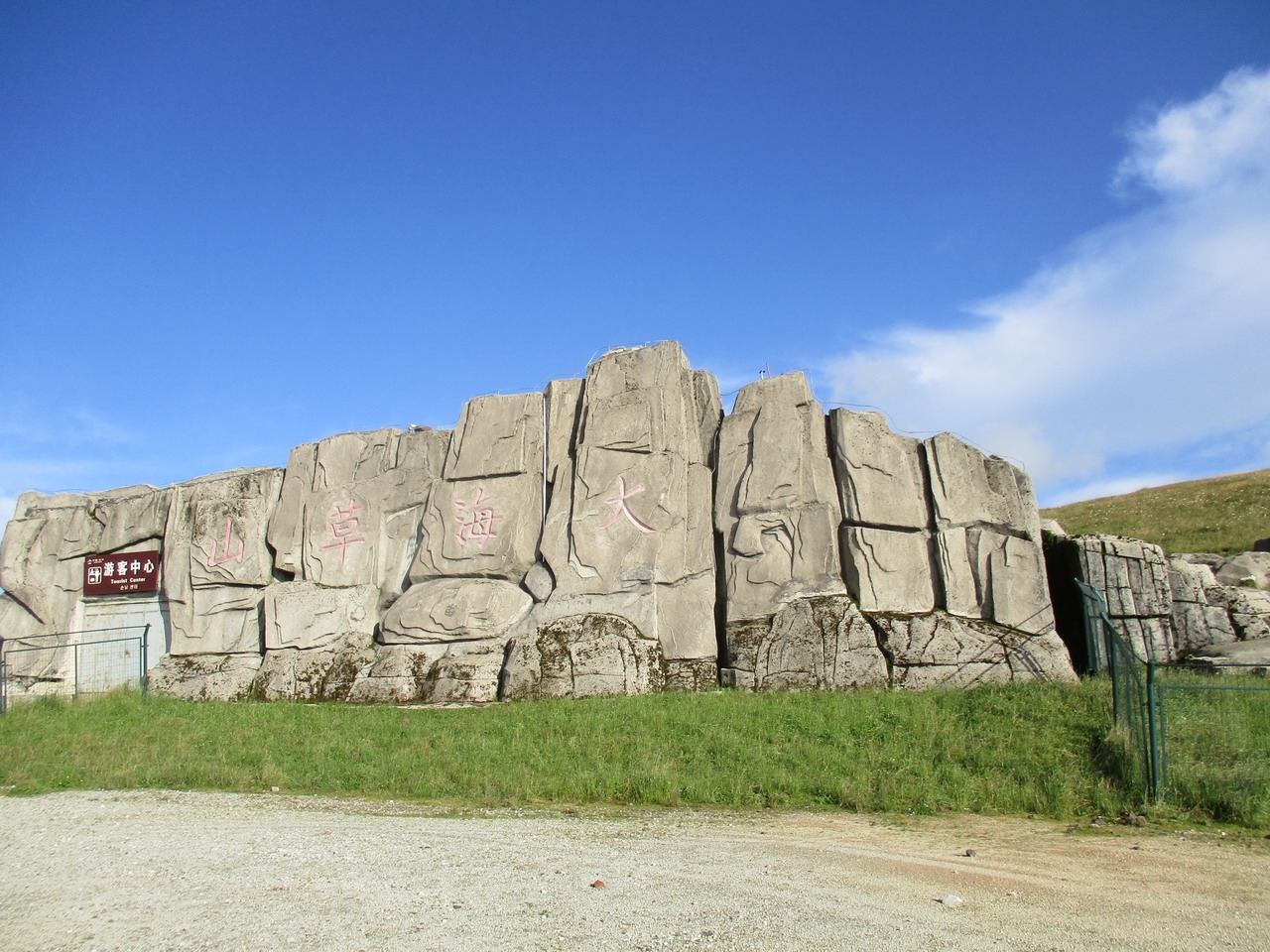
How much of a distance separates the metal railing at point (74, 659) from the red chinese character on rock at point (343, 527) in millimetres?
4494

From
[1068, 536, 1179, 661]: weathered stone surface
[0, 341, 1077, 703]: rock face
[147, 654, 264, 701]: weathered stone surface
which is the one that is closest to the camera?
[0, 341, 1077, 703]: rock face

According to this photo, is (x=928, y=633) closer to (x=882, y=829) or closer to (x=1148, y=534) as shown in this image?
(x=882, y=829)

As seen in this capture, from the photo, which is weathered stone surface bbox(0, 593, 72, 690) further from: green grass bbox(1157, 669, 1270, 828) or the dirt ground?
green grass bbox(1157, 669, 1270, 828)

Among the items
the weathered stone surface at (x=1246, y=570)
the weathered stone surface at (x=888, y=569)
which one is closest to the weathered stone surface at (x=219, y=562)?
the weathered stone surface at (x=888, y=569)

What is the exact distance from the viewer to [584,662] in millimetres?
13414

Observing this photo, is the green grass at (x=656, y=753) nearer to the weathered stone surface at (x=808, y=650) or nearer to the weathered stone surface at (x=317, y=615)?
the weathered stone surface at (x=808, y=650)

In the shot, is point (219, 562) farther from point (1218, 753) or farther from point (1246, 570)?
point (1246, 570)

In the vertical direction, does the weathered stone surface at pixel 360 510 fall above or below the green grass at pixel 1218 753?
above

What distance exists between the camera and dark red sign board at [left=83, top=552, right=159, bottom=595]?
18.1 meters

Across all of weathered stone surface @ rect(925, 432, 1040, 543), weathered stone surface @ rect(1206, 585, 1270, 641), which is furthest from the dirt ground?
weathered stone surface @ rect(1206, 585, 1270, 641)

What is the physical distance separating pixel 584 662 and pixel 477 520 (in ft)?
11.2

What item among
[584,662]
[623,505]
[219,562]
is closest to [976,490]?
[623,505]

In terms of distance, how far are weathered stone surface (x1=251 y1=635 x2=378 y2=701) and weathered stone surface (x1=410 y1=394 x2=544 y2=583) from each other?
1507 millimetres

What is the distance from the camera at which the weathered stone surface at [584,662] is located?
13.3m
